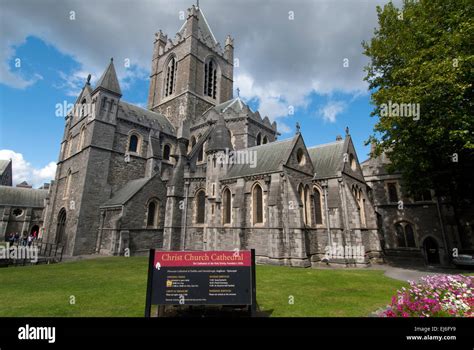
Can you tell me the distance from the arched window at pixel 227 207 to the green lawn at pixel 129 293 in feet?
23.4

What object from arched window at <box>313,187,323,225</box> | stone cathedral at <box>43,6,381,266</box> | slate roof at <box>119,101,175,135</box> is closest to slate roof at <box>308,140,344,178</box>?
stone cathedral at <box>43,6,381,266</box>

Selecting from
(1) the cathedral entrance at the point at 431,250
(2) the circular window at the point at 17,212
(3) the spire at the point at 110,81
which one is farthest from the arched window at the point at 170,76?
(1) the cathedral entrance at the point at 431,250

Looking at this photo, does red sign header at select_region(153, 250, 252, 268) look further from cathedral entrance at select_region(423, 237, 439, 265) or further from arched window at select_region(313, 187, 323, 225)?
cathedral entrance at select_region(423, 237, 439, 265)

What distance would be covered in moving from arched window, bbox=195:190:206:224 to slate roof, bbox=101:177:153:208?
5285 millimetres

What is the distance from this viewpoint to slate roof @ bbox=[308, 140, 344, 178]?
1986 cm

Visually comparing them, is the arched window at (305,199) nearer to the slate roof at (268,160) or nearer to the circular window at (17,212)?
the slate roof at (268,160)

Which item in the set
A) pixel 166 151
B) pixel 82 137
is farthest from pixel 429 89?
pixel 82 137

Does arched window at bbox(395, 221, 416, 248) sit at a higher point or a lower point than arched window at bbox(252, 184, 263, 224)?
lower

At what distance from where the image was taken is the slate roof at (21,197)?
126 ft

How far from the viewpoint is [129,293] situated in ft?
27.6

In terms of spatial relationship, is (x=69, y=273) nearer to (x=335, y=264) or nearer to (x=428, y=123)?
(x=335, y=264)

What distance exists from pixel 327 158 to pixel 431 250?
12.9 metres

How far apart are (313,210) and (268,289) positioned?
450 inches

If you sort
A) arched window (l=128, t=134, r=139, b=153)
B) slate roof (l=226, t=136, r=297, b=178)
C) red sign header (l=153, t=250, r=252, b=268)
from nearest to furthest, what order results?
red sign header (l=153, t=250, r=252, b=268) < slate roof (l=226, t=136, r=297, b=178) < arched window (l=128, t=134, r=139, b=153)
